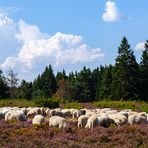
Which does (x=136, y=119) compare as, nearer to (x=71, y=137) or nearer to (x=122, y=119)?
(x=122, y=119)

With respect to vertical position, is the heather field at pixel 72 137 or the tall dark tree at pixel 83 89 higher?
the tall dark tree at pixel 83 89

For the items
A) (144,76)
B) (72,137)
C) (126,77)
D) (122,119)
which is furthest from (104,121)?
(144,76)

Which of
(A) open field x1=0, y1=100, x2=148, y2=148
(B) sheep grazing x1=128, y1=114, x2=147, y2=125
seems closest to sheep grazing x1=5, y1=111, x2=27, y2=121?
(A) open field x1=0, y1=100, x2=148, y2=148

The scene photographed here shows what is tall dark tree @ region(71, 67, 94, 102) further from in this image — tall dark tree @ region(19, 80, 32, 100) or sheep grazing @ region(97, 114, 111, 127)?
sheep grazing @ region(97, 114, 111, 127)

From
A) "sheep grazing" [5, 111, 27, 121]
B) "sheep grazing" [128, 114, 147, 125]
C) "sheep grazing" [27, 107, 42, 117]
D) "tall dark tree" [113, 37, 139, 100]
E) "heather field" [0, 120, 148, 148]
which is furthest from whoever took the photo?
"tall dark tree" [113, 37, 139, 100]

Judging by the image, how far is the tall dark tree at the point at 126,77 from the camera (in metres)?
83.4

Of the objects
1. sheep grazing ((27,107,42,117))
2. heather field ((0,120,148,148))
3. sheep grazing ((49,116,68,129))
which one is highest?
sheep grazing ((27,107,42,117))

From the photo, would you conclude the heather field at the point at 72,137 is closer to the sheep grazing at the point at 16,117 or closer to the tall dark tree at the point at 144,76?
the sheep grazing at the point at 16,117

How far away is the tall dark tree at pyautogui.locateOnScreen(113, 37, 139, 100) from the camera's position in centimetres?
8338

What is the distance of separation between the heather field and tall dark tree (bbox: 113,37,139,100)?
52.9 m

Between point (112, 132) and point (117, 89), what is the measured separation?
57.3 meters

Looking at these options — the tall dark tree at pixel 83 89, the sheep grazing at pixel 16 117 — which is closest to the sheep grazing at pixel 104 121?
the sheep grazing at pixel 16 117

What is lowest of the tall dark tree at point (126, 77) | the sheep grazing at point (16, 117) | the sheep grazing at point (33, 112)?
the sheep grazing at point (16, 117)

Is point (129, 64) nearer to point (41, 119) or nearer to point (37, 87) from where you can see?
point (41, 119)
